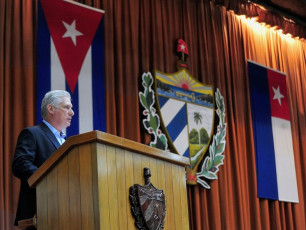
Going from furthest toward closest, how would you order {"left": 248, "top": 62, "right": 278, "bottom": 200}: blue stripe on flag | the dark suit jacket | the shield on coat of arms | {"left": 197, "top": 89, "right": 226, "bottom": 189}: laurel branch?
1. {"left": 248, "top": 62, "right": 278, "bottom": 200}: blue stripe on flag
2. {"left": 197, "top": 89, "right": 226, "bottom": 189}: laurel branch
3. the shield on coat of arms
4. the dark suit jacket

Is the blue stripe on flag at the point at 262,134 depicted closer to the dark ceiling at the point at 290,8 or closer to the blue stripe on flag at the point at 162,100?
the dark ceiling at the point at 290,8

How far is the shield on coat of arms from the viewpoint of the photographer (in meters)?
6.14

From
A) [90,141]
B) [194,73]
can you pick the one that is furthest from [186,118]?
[90,141]

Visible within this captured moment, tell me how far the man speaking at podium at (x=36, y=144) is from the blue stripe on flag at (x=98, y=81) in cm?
200

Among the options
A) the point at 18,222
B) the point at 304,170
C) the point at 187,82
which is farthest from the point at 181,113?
the point at 18,222

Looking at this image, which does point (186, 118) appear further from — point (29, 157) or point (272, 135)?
point (29, 157)

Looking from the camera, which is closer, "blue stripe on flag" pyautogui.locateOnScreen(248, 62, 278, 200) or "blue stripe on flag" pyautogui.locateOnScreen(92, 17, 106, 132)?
"blue stripe on flag" pyautogui.locateOnScreen(92, 17, 106, 132)

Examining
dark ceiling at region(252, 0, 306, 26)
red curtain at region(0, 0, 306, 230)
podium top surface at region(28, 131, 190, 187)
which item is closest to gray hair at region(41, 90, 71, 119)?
podium top surface at region(28, 131, 190, 187)

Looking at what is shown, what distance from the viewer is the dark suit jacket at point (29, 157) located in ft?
9.68

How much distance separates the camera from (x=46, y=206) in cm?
261

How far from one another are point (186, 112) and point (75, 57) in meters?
1.58

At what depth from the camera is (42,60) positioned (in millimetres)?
5102

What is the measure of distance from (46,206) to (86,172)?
1.14ft

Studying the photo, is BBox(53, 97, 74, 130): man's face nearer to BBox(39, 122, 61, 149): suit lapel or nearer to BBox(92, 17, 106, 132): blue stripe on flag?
BBox(39, 122, 61, 149): suit lapel
